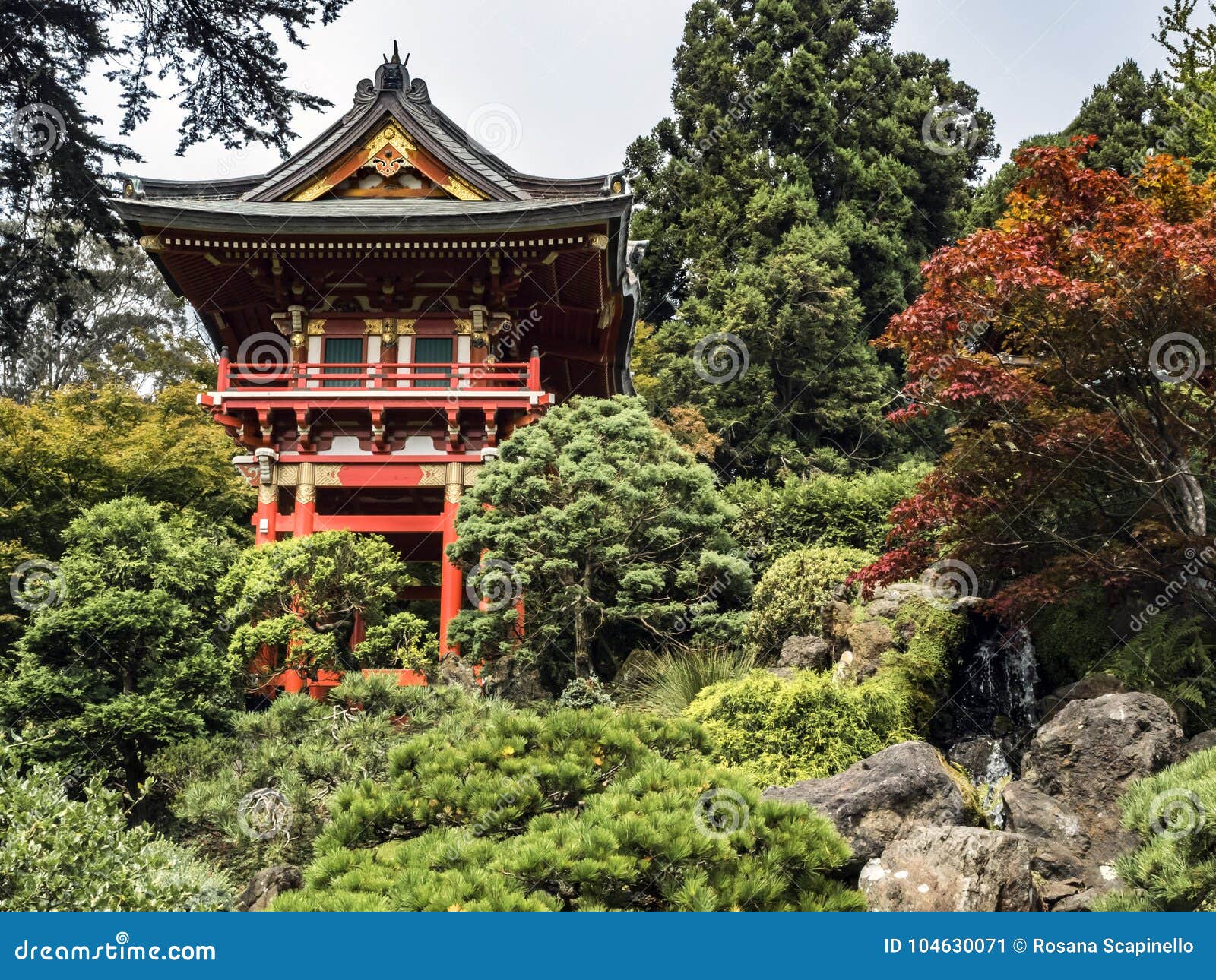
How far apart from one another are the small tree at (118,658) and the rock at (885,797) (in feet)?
20.5

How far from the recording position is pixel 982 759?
40.3 ft

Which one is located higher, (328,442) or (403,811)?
(328,442)

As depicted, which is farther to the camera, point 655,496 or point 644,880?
point 655,496

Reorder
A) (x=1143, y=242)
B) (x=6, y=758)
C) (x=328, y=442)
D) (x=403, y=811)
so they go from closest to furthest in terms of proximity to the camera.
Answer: (x=403, y=811) → (x=6, y=758) → (x=1143, y=242) → (x=328, y=442)

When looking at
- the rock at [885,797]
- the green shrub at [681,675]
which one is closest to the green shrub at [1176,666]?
the rock at [885,797]

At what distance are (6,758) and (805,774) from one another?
22.3ft

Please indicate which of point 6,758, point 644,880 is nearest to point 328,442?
point 6,758

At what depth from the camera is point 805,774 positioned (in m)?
10.9

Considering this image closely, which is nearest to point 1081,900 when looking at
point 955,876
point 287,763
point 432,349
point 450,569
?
point 955,876

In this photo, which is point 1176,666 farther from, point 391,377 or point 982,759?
point 391,377

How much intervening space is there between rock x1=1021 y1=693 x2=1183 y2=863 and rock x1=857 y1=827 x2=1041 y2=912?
1996 millimetres

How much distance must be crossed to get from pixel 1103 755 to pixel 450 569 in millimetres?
9454

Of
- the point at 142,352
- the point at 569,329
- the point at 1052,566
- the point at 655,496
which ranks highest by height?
the point at 142,352

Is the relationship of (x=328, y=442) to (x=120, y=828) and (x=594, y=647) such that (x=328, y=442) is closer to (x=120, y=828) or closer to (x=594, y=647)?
(x=594, y=647)
